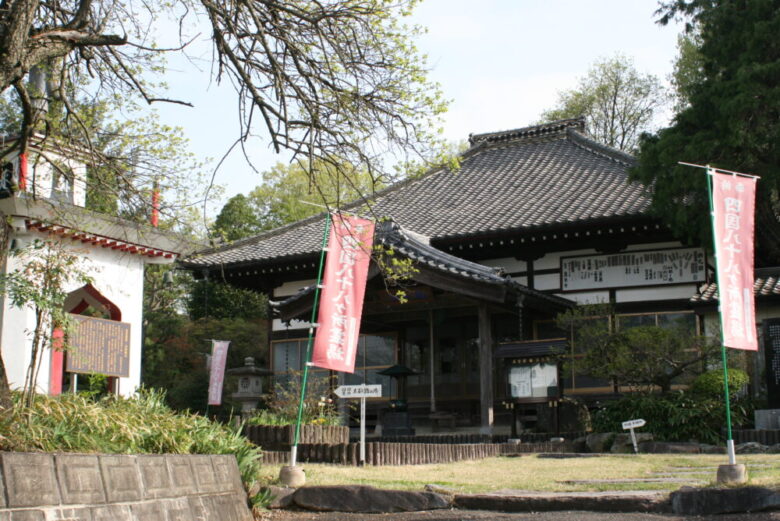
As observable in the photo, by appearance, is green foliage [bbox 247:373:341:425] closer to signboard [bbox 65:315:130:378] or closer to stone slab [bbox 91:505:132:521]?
signboard [bbox 65:315:130:378]

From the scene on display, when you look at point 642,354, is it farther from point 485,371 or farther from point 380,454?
point 380,454

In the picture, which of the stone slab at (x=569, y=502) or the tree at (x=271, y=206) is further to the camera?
the tree at (x=271, y=206)

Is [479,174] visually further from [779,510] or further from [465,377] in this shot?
[779,510]

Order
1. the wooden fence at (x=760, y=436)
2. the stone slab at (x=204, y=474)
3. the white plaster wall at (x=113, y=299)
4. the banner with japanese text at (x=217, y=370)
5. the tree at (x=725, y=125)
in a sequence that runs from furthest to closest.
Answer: the banner with japanese text at (x=217, y=370)
the tree at (x=725, y=125)
the white plaster wall at (x=113, y=299)
the wooden fence at (x=760, y=436)
the stone slab at (x=204, y=474)

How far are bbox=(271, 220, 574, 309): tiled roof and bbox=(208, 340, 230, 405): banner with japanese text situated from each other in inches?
199

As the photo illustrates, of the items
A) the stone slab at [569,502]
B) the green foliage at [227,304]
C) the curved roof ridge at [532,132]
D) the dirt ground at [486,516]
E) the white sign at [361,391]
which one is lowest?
the dirt ground at [486,516]

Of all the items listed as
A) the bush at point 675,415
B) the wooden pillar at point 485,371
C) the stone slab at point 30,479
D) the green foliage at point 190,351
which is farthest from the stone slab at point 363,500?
the green foliage at point 190,351

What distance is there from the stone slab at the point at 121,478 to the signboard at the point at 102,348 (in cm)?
720

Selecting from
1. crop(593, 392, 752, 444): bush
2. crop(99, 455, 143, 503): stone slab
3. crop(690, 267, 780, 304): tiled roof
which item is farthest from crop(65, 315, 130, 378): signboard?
crop(690, 267, 780, 304): tiled roof

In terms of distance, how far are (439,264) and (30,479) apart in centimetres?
1189

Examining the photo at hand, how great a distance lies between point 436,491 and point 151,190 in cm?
472

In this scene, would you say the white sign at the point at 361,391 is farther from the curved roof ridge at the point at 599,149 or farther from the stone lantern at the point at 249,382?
the curved roof ridge at the point at 599,149

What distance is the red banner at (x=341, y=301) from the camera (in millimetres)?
10711

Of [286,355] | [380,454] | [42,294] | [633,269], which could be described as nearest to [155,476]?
[42,294]
